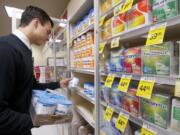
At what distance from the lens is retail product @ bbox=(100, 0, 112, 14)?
160cm

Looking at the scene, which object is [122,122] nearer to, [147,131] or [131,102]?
[131,102]

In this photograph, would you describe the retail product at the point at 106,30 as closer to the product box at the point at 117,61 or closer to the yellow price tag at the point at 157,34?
the product box at the point at 117,61

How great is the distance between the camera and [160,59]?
103 cm

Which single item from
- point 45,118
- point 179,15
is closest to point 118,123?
point 45,118

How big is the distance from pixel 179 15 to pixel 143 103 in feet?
1.79

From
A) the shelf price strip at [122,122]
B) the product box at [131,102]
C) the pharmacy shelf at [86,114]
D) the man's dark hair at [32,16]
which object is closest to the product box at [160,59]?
the product box at [131,102]

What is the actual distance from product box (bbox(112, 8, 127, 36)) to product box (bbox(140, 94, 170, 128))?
1.66 feet

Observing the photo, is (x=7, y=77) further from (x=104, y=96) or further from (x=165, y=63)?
(x=165, y=63)

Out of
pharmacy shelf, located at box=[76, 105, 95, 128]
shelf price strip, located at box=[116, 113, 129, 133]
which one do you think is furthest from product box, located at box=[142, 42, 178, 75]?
pharmacy shelf, located at box=[76, 105, 95, 128]

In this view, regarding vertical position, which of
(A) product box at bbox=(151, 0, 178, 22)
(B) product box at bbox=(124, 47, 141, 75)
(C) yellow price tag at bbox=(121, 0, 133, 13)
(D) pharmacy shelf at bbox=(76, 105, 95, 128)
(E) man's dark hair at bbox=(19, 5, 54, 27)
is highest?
(E) man's dark hair at bbox=(19, 5, 54, 27)

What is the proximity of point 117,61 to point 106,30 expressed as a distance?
0.33 meters

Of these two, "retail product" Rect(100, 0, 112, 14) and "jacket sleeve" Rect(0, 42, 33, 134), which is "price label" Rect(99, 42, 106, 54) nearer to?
"retail product" Rect(100, 0, 112, 14)

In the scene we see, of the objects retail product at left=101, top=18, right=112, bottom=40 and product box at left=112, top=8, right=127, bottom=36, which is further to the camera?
retail product at left=101, top=18, right=112, bottom=40

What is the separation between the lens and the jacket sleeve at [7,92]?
1.31 meters
